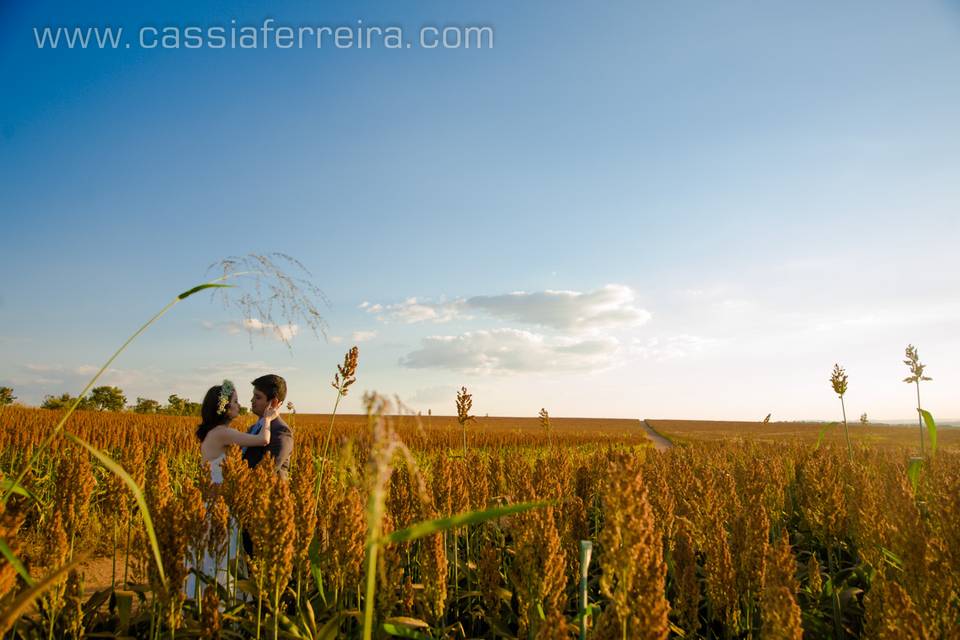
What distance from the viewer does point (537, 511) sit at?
2623mm

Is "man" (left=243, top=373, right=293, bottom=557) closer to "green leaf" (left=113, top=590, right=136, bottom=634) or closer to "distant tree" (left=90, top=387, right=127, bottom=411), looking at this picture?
"green leaf" (left=113, top=590, right=136, bottom=634)

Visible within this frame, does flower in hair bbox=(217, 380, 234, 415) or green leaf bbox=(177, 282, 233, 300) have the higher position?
green leaf bbox=(177, 282, 233, 300)

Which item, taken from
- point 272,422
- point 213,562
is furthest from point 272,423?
point 213,562

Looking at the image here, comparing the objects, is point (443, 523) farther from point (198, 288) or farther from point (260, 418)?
point (260, 418)

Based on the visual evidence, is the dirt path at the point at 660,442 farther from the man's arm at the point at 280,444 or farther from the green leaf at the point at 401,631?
the green leaf at the point at 401,631

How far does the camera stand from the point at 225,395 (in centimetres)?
607

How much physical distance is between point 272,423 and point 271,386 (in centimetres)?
41

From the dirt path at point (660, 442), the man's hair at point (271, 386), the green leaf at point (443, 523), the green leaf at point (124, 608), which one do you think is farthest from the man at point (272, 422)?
the dirt path at point (660, 442)

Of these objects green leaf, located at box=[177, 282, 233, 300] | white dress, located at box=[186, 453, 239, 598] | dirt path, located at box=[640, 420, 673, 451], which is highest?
green leaf, located at box=[177, 282, 233, 300]

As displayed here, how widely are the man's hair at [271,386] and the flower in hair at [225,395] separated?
0.27 metres

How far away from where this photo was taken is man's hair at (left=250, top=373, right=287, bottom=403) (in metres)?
6.11

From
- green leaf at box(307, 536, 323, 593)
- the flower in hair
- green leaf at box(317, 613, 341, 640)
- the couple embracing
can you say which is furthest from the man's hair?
green leaf at box(317, 613, 341, 640)

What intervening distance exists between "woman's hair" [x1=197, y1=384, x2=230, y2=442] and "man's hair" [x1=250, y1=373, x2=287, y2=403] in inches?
15.6

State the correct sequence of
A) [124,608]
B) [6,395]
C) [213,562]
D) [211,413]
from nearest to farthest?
[124,608]
[213,562]
[211,413]
[6,395]
